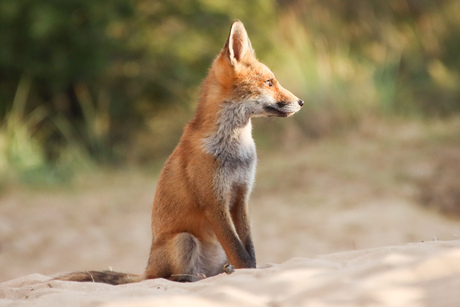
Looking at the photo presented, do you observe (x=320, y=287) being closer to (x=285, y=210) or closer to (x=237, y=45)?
(x=237, y=45)

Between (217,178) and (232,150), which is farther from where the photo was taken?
(232,150)

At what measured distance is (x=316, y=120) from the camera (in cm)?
1283

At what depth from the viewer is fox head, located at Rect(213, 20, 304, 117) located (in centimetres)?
450

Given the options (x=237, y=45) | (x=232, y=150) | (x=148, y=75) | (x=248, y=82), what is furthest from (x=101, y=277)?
(x=148, y=75)

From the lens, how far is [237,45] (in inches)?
184

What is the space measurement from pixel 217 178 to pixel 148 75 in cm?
976

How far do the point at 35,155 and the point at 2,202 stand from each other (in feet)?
5.53

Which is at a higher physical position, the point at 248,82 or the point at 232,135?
the point at 248,82

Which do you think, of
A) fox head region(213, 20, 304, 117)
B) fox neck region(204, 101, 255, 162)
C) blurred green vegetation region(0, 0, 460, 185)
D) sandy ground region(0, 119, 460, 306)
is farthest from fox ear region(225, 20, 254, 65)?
blurred green vegetation region(0, 0, 460, 185)

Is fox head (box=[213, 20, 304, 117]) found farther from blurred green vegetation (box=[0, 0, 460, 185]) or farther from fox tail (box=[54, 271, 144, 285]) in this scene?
blurred green vegetation (box=[0, 0, 460, 185])

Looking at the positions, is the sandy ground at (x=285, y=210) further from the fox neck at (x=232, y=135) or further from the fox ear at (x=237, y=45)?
the fox ear at (x=237, y=45)

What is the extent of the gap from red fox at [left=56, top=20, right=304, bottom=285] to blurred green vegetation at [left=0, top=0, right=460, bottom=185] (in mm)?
7653

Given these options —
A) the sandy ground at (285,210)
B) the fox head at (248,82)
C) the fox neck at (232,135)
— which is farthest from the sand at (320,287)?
the sandy ground at (285,210)

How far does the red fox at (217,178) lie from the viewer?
4328 millimetres
